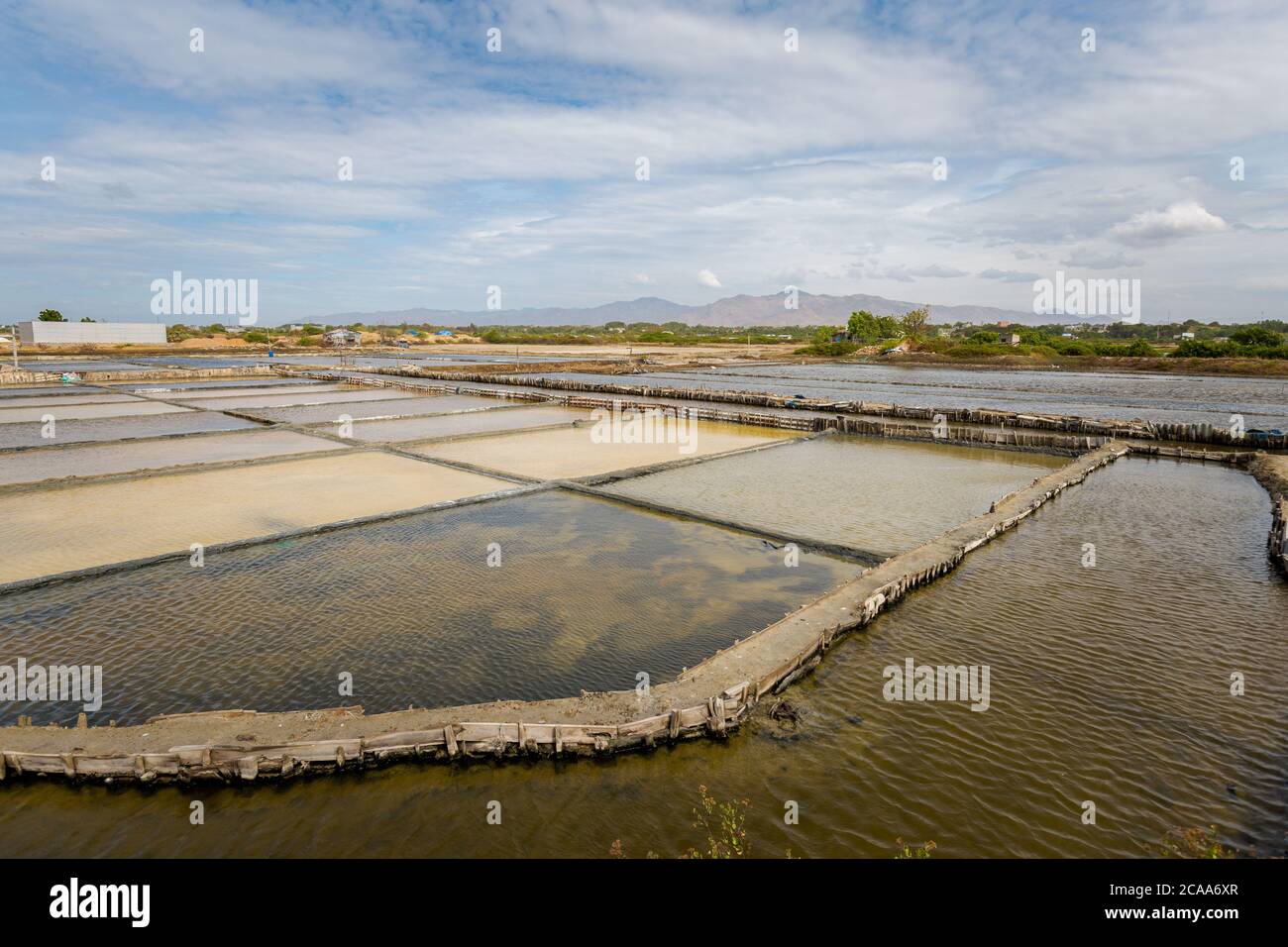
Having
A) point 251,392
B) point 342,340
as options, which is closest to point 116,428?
point 251,392

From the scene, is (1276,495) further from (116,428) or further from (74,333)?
(74,333)

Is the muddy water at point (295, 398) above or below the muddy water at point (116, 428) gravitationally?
above

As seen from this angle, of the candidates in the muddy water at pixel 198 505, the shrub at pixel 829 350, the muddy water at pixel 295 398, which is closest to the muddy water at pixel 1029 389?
the muddy water at pixel 295 398

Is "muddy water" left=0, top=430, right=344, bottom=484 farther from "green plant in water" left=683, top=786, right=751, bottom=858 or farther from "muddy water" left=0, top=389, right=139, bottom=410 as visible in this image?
"green plant in water" left=683, top=786, right=751, bottom=858

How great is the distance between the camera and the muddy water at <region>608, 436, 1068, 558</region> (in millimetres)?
11500

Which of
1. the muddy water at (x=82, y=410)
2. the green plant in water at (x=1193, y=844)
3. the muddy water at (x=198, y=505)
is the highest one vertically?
the muddy water at (x=82, y=410)

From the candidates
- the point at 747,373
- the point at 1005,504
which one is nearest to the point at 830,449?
the point at 1005,504

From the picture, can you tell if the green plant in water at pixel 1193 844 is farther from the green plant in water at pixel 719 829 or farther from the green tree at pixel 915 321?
the green tree at pixel 915 321

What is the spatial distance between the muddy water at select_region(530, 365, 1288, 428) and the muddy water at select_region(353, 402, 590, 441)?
43.3 ft

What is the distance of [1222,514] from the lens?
12.3m

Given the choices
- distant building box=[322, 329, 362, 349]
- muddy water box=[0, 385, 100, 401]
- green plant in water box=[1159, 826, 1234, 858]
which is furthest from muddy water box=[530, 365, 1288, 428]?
distant building box=[322, 329, 362, 349]

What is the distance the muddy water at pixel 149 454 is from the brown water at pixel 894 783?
13.8m

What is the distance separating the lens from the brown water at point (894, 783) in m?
4.34
